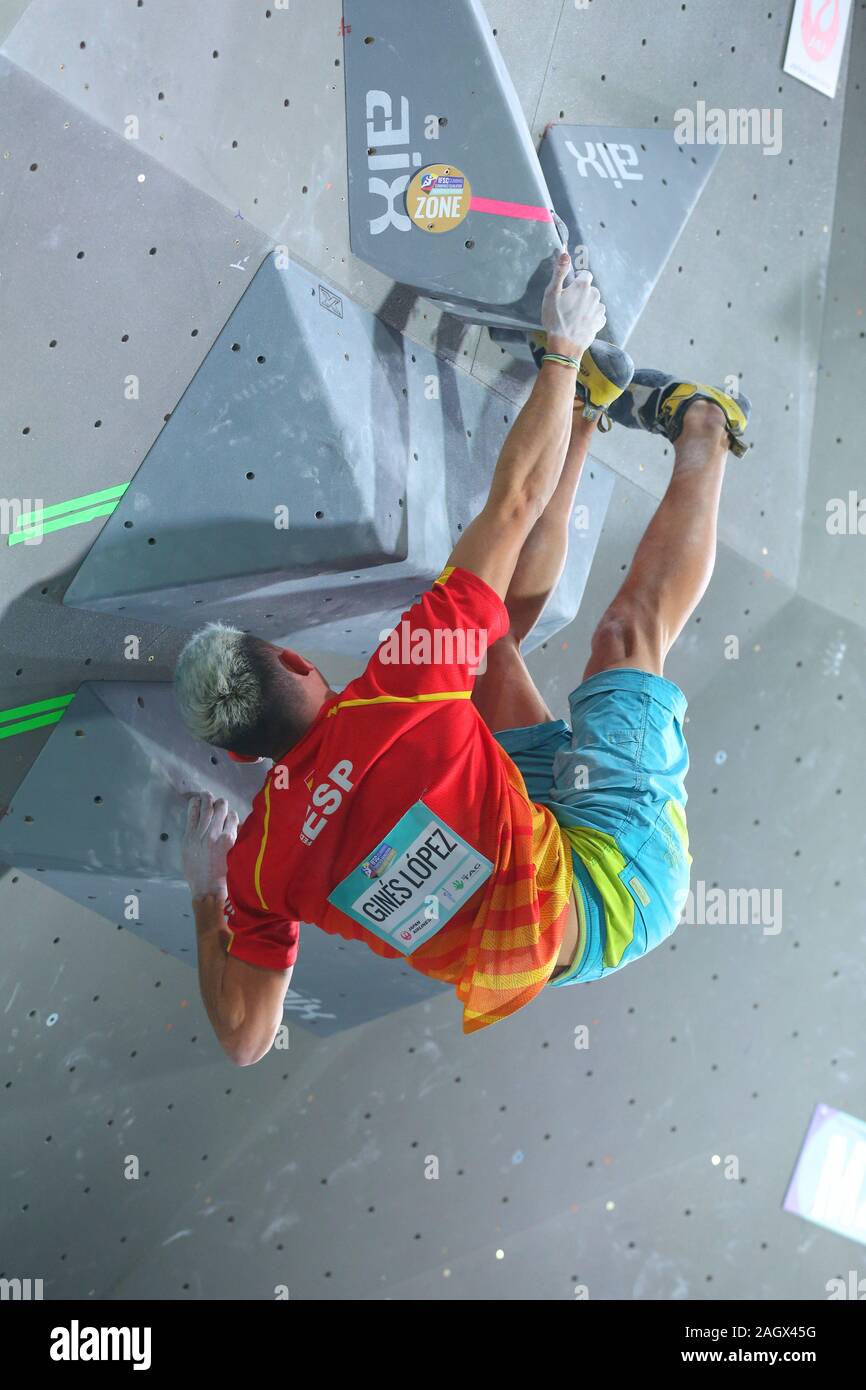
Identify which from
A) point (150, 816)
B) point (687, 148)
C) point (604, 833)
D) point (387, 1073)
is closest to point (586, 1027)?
point (387, 1073)

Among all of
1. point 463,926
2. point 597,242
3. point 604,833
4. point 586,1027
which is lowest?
point 586,1027

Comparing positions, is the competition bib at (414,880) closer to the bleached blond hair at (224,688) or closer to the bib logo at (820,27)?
the bleached blond hair at (224,688)

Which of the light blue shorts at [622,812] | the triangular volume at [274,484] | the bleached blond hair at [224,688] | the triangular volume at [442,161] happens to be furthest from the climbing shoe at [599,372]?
the bleached blond hair at [224,688]

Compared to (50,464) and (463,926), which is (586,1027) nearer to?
(463,926)

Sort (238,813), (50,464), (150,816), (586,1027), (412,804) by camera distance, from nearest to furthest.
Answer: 1. (412,804)
2. (50,464)
3. (150,816)
4. (238,813)
5. (586,1027)

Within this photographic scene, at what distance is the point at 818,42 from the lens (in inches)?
117

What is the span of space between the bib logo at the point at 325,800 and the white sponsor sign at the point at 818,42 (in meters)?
2.17

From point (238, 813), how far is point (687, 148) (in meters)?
1.64

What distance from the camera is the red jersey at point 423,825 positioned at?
1.66 m

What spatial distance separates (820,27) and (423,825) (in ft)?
7.69

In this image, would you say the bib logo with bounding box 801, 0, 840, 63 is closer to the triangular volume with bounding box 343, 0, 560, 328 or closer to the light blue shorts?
the triangular volume with bounding box 343, 0, 560, 328

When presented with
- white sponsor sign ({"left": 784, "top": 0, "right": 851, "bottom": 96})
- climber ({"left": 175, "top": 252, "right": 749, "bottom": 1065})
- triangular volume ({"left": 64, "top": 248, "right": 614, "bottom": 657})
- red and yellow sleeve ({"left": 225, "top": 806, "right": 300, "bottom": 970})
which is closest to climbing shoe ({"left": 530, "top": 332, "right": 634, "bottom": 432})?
climber ({"left": 175, "top": 252, "right": 749, "bottom": 1065})

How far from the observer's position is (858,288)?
312 cm

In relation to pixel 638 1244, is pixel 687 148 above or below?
above
